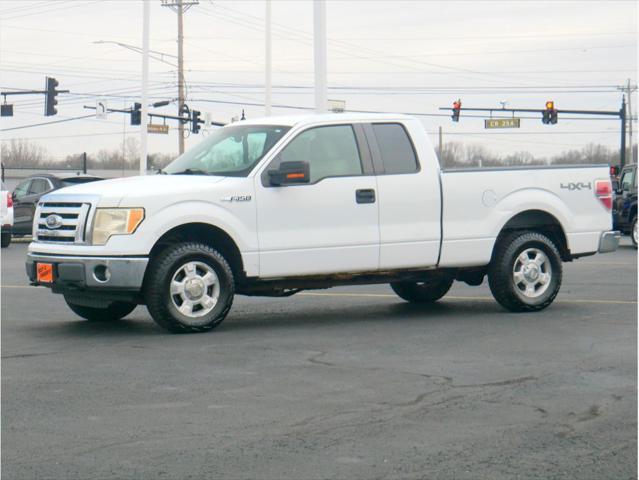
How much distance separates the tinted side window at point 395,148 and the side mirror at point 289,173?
1103 mm

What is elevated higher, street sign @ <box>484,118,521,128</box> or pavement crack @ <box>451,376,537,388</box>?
street sign @ <box>484,118,521,128</box>

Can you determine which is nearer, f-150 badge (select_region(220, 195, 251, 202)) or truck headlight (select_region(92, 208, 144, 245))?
truck headlight (select_region(92, 208, 144, 245))

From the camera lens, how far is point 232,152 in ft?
39.9

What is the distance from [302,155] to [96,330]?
2.62 meters

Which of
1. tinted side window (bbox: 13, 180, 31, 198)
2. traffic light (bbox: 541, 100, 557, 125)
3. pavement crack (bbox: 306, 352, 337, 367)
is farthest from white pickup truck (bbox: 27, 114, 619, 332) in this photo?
traffic light (bbox: 541, 100, 557, 125)

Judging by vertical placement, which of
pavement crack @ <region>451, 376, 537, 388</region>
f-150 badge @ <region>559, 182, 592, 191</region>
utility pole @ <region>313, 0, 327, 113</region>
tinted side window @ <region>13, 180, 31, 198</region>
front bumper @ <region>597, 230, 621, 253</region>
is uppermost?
utility pole @ <region>313, 0, 327, 113</region>

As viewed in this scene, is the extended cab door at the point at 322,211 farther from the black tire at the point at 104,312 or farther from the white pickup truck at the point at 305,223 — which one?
the black tire at the point at 104,312

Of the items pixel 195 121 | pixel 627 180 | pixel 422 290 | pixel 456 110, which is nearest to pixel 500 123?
pixel 456 110

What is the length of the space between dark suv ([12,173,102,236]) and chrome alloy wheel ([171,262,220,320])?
19817mm

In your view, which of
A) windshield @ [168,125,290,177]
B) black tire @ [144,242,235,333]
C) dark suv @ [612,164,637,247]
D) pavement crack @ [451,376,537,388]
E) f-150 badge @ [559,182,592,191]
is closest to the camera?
pavement crack @ [451,376,537,388]

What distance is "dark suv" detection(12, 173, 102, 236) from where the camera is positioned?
1211 inches

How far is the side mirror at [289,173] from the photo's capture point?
457 inches

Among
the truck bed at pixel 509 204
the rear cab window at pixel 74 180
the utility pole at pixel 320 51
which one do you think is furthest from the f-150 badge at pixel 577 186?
the rear cab window at pixel 74 180

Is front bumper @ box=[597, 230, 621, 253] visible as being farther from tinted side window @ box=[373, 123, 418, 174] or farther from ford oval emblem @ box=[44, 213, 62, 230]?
ford oval emblem @ box=[44, 213, 62, 230]
